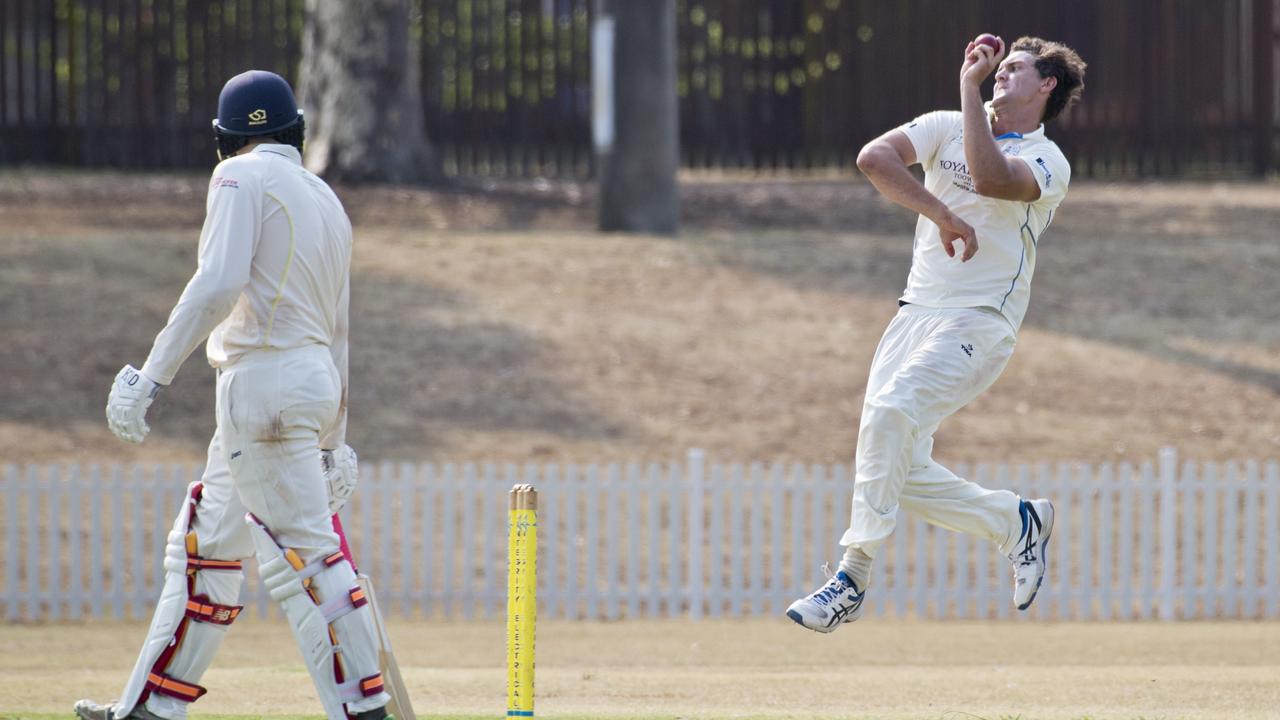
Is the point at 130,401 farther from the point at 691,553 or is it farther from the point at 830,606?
the point at 691,553

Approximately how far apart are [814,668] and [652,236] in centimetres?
925

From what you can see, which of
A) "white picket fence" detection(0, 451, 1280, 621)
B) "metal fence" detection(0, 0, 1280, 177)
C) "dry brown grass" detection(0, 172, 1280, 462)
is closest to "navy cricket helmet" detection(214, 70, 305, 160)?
"white picket fence" detection(0, 451, 1280, 621)

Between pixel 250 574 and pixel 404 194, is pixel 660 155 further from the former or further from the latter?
pixel 250 574

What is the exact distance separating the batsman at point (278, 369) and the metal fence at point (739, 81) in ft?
53.5

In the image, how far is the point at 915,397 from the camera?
6297 mm

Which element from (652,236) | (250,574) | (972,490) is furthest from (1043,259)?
(972,490)

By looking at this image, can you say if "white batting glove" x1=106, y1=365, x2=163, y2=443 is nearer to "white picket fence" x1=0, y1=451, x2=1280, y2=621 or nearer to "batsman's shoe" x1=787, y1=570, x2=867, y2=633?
"batsman's shoe" x1=787, y1=570, x2=867, y2=633

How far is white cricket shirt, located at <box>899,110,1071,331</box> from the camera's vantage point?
6.37 meters

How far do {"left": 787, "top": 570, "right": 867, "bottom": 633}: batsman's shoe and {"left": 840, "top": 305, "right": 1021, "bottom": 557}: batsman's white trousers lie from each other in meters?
0.16

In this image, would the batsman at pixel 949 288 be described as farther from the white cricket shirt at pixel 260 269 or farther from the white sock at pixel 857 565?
the white cricket shirt at pixel 260 269

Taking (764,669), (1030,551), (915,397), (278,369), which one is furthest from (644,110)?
(278,369)

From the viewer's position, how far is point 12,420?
13.6 meters

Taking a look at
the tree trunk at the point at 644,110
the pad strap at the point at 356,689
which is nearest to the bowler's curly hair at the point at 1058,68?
the pad strap at the point at 356,689

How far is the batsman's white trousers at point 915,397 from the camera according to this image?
6305mm
